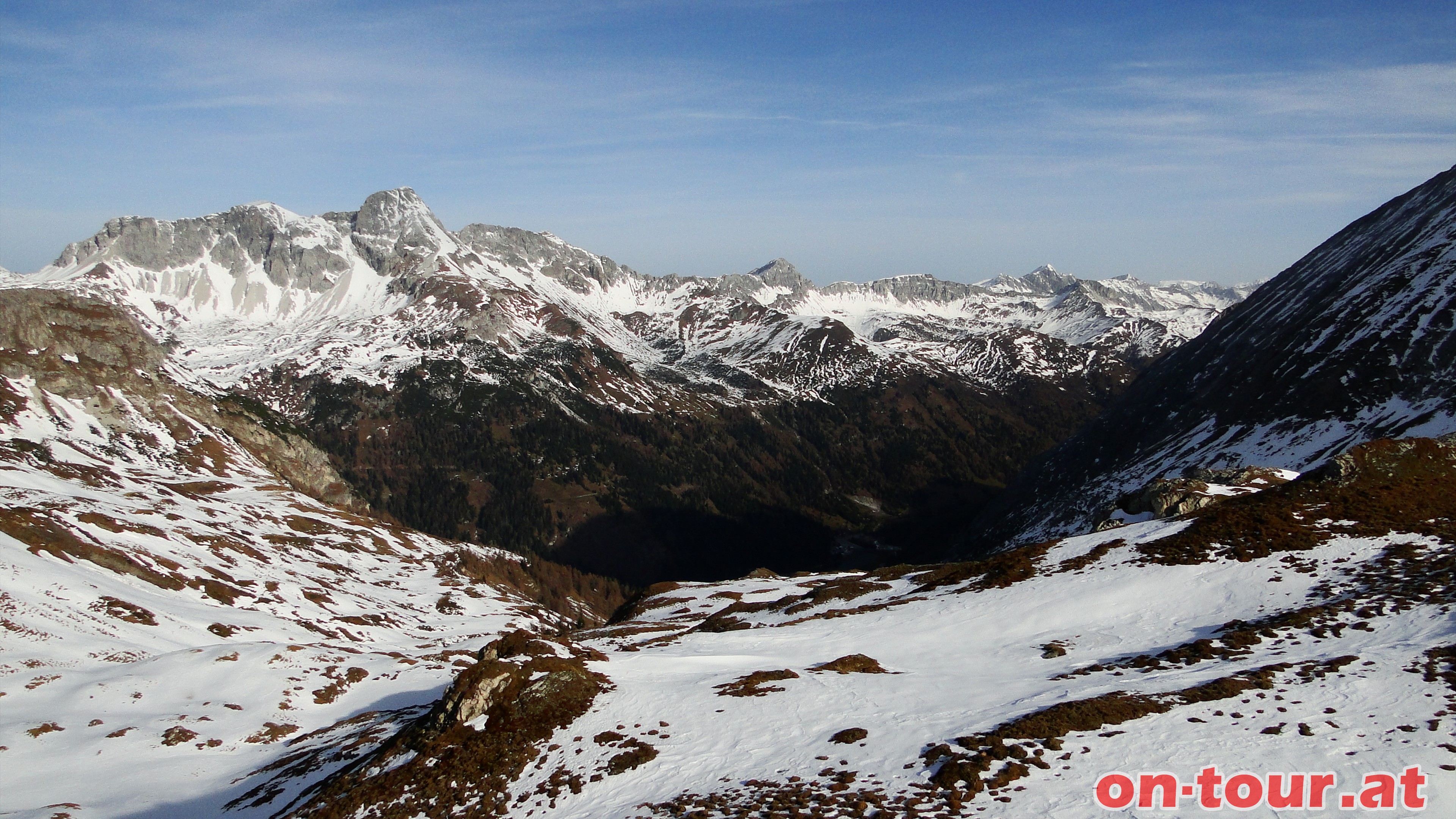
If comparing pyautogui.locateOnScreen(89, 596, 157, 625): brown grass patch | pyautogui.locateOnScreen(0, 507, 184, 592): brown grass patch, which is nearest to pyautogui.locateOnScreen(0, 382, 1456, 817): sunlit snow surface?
pyautogui.locateOnScreen(89, 596, 157, 625): brown grass patch

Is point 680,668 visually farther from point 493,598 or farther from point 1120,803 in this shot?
point 493,598

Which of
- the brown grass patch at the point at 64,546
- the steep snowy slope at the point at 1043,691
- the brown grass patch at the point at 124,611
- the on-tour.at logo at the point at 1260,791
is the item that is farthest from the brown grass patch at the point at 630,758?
the brown grass patch at the point at 64,546

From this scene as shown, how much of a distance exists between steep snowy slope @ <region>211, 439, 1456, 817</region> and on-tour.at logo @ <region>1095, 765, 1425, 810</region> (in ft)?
0.93

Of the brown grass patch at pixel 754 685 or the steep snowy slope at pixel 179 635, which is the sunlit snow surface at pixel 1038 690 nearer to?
the brown grass patch at pixel 754 685

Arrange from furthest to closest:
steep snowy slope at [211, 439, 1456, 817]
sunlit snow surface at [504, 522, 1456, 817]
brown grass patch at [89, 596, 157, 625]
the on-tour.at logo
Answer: brown grass patch at [89, 596, 157, 625] → steep snowy slope at [211, 439, 1456, 817] → sunlit snow surface at [504, 522, 1456, 817] → the on-tour.at logo

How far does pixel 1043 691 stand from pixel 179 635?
94094 millimetres

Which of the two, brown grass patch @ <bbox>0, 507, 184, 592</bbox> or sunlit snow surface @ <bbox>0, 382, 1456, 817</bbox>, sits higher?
brown grass patch @ <bbox>0, 507, 184, 592</bbox>

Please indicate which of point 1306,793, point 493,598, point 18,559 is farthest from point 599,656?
point 493,598

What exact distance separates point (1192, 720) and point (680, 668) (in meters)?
26.1

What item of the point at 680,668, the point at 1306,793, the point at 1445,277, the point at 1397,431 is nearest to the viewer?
the point at 1306,793

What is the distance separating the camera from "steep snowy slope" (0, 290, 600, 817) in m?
47.4

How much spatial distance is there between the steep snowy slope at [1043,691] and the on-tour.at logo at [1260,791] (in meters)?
0.28

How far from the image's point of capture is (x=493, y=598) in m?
178

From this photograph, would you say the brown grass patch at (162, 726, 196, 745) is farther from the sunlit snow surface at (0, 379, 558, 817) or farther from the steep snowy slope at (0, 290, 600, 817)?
the sunlit snow surface at (0, 379, 558, 817)
